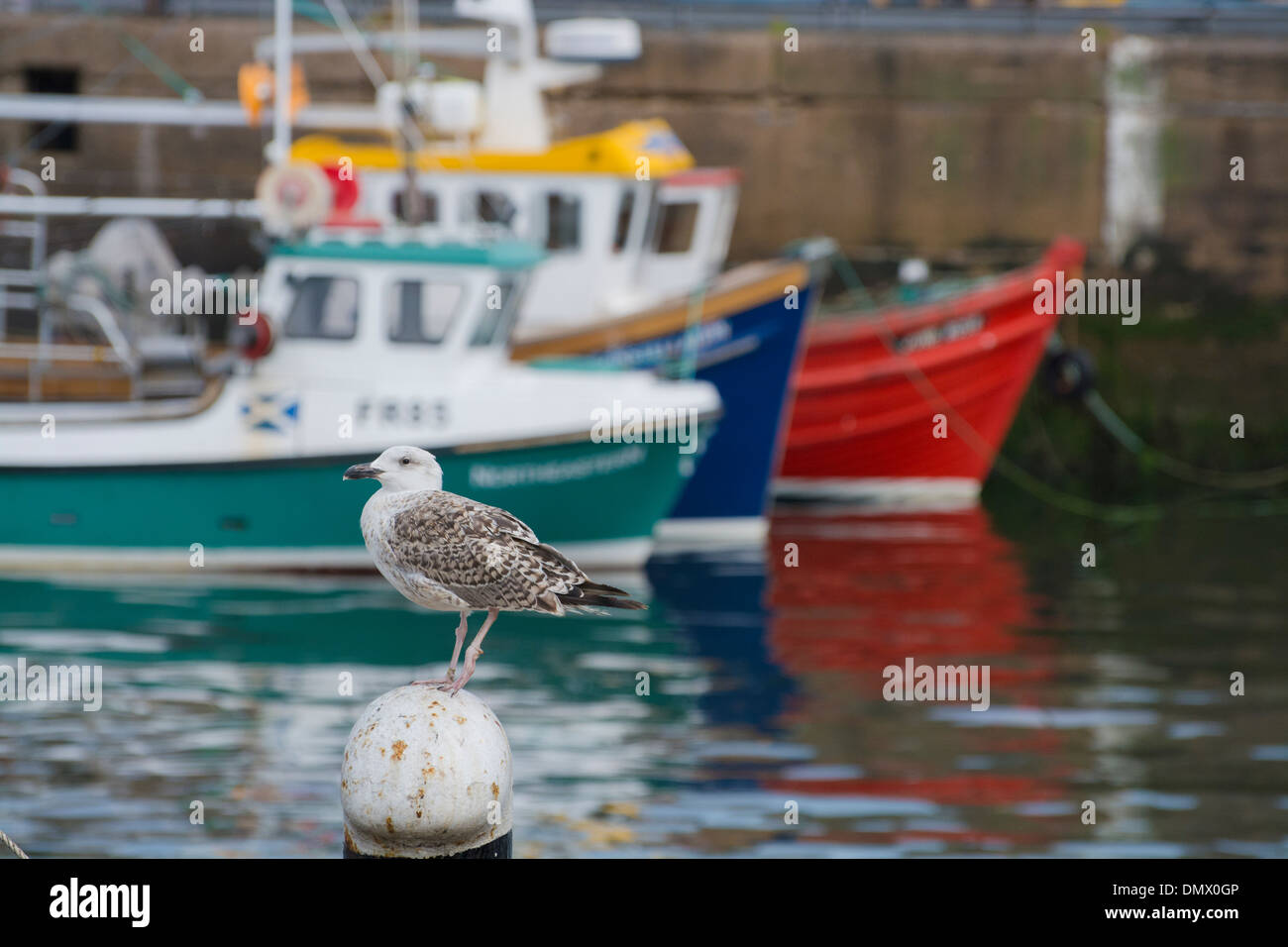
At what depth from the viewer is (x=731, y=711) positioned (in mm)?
10844

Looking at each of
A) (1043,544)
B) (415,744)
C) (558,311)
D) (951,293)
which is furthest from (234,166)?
(415,744)

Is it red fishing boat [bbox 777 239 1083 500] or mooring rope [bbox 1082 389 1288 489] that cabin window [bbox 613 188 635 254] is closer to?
red fishing boat [bbox 777 239 1083 500]

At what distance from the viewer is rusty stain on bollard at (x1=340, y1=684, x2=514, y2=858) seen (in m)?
5.55

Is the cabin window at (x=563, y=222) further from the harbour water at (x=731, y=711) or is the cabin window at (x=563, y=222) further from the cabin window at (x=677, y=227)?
the harbour water at (x=731, y=711)

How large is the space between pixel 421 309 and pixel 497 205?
130 inches

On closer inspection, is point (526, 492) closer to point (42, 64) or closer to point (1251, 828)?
point (1251, 828)

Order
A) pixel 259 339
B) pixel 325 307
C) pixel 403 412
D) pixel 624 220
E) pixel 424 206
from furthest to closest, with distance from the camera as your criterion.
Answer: pixel 624 220 → pixel 424 206 → pixel 325 307 → pixel 403 412 → pixel 259 339

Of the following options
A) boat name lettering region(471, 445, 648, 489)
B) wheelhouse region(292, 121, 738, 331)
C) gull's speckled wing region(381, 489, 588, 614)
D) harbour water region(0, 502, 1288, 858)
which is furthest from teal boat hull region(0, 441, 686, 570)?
gull's speckled wing region(381, 489, 588, 614)

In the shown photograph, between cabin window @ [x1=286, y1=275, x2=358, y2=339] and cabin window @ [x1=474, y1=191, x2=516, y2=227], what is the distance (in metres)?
3.28

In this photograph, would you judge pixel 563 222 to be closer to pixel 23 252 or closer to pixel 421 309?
pixel 421 309

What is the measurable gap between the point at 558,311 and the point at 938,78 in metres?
6.23

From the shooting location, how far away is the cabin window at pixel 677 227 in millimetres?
18797

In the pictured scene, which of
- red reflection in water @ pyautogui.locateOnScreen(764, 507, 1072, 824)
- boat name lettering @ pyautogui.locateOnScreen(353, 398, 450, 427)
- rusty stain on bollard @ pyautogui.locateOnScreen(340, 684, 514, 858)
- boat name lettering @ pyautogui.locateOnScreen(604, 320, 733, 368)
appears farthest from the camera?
boat name lettering @ pyautogui.locateOnScreen(604, 320, 733, 368)

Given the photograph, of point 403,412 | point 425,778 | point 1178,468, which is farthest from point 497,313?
point 425,778
